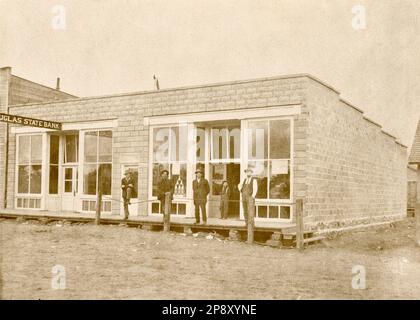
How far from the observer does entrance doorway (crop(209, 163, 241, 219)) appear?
→ 17.5 meters

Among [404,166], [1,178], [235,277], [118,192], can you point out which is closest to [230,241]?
[235,277]

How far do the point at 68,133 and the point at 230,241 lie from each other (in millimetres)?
10169

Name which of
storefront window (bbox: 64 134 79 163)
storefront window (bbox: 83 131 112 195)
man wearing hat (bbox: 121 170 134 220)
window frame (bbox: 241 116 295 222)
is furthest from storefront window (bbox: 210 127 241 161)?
storefront window (bbox: 64 134 79 163)

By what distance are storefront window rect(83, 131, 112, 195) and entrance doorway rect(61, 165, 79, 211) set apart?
0.79 m

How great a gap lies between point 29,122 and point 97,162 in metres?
2.92

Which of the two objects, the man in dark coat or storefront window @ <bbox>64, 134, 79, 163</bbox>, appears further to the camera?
storefront window @ <bbox>64, 134, 79, 163</bbox>

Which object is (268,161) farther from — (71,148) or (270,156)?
(71,148)

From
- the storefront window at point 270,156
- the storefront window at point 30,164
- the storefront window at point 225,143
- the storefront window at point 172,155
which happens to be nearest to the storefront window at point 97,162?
the storefront window at point 172,155

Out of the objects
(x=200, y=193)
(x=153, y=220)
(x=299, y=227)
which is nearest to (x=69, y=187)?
(x=153, y=220)

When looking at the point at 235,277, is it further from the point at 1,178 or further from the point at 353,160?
the point at 1,178

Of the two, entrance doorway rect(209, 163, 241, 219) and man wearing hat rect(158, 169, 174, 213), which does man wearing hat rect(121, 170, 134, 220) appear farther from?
entrance doorway rect(209, 163, 241, 219)

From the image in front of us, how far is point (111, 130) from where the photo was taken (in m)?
19.4
